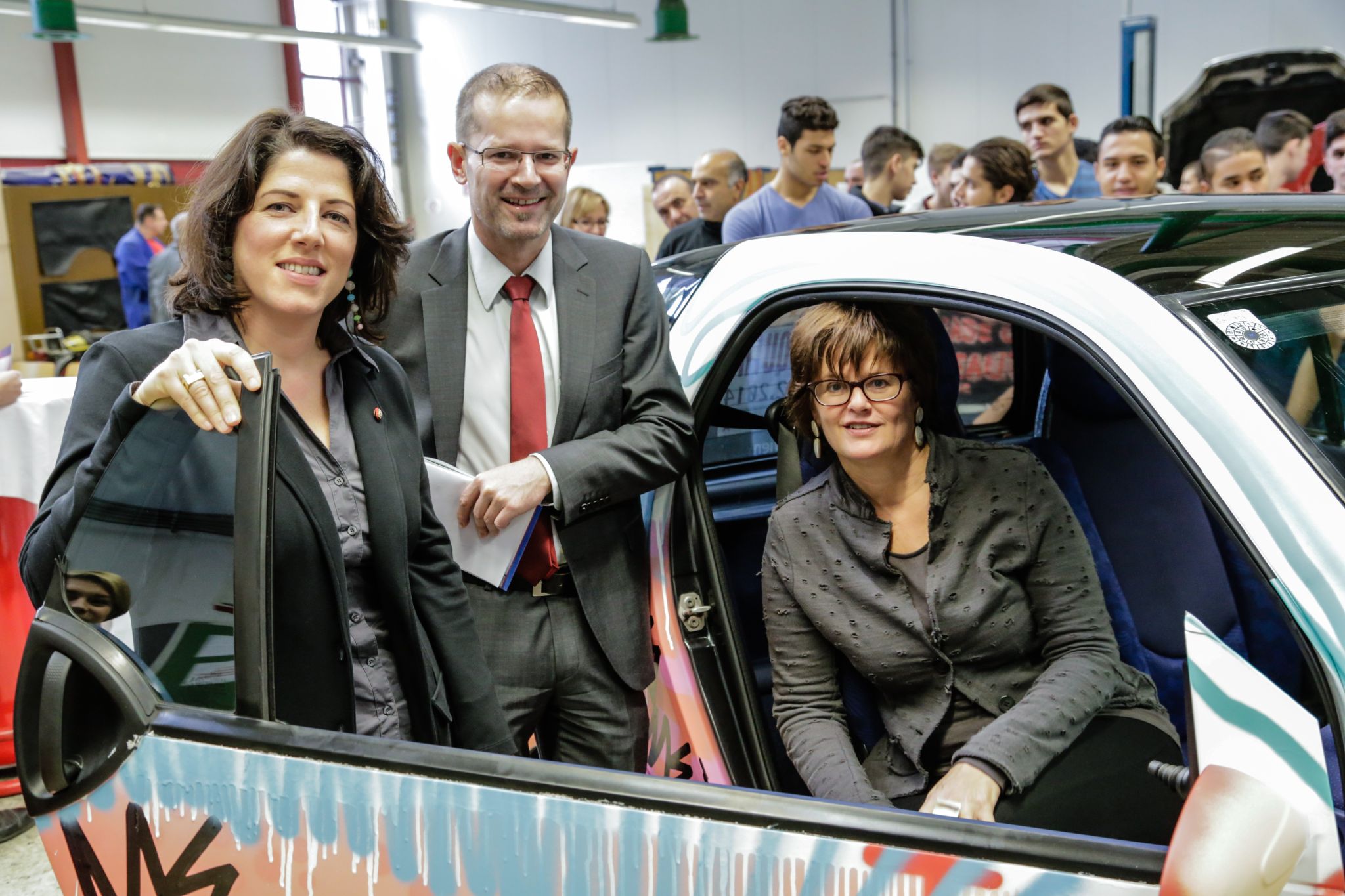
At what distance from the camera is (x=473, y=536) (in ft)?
6.24

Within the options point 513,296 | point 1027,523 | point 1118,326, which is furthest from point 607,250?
point 1118,326

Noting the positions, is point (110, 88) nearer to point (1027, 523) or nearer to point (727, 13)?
point (727, 13)

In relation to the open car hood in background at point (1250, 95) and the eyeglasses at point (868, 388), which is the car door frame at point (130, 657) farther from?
the open car hood in background at point (1250, 95)

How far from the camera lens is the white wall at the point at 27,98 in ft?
47.2

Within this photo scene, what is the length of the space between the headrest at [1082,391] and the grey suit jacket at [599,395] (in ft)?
2.94

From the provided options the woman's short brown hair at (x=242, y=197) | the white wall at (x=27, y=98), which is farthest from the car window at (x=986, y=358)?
the white wall at (x=27, y=98)

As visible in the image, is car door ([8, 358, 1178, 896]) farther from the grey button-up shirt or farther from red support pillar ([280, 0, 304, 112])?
red support pillar ([280, 0, 304, 112])

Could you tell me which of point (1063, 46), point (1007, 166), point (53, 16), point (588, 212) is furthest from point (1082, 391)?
point (1063, 46)

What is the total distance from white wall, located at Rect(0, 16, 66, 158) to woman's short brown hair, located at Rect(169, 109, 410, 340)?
15.1 meters

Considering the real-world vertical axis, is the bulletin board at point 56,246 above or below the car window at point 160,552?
above

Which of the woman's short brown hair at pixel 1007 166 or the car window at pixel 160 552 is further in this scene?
the woman's short brown hair at pixel 1007 166

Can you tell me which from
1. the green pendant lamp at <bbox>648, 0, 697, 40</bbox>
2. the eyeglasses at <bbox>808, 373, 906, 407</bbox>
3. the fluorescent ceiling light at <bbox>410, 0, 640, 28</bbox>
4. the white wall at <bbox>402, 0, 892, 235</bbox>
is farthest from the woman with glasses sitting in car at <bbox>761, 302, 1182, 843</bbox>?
the white wall at <bbox>402, 0, 892, 235</bbox>

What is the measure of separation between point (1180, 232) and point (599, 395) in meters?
0.89

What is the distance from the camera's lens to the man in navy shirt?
10.6 m
